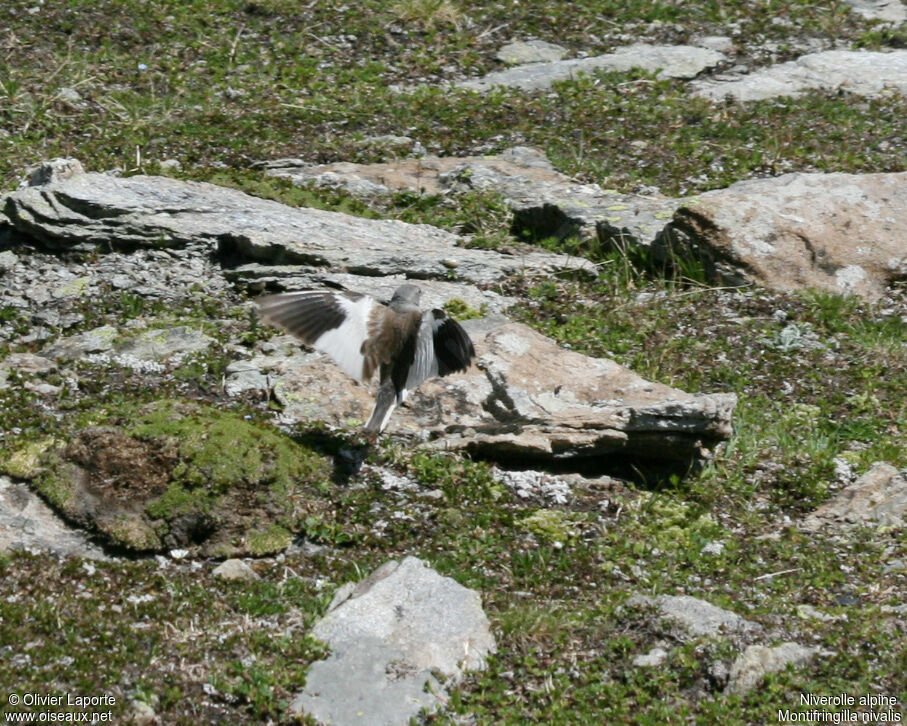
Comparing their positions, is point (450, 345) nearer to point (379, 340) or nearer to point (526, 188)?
point (379, 340)

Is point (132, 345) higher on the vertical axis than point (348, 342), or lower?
lower

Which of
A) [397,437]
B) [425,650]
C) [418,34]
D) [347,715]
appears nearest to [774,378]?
[397,437]

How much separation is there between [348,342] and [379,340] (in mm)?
255

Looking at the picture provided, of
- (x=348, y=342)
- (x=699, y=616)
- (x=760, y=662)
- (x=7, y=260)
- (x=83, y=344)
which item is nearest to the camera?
(x=760, y=662)

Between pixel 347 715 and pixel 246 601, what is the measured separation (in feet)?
4.04

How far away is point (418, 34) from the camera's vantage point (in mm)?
18422

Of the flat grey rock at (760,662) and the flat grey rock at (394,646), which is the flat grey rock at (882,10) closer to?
the flat grey rock at (760,662)

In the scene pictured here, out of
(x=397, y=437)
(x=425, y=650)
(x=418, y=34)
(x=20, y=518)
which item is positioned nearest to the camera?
(x=425, y=650)

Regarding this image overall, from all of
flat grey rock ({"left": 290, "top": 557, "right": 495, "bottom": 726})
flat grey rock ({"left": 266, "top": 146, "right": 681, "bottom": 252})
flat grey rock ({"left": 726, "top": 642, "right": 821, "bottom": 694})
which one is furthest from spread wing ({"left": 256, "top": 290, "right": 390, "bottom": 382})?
flat grey rock ({"left": 266, "top": 146, "right": 681, "bottom": 252})

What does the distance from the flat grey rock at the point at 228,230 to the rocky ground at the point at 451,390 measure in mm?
42

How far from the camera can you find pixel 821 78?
57.9 feet

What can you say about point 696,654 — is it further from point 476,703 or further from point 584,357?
point 584,357

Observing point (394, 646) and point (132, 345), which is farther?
point (132, 345)

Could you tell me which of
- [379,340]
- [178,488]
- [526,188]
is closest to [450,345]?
[379,340]
